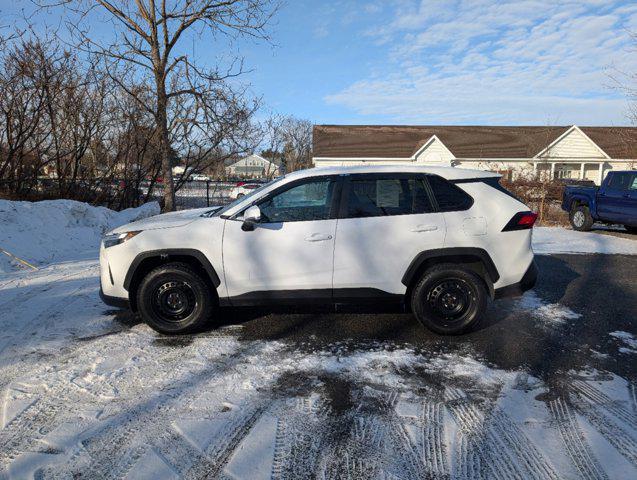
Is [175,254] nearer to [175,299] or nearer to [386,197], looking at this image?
[175,299]

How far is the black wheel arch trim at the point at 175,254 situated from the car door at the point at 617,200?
1178 cm

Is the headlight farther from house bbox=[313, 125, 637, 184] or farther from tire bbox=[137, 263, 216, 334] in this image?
house bbox=[313, 125, 637, 184]

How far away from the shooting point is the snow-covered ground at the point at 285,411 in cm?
242

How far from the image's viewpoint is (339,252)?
4.19 metres

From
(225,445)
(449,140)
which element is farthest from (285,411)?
(449,140)

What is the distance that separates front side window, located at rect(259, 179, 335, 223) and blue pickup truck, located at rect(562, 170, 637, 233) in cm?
1068

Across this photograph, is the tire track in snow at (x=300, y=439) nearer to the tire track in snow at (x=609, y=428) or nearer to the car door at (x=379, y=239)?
the car door at (x=379, y=239)

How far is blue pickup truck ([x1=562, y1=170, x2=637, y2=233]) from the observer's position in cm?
1123

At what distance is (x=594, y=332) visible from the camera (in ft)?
14.8

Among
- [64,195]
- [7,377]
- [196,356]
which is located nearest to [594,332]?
[196,356]

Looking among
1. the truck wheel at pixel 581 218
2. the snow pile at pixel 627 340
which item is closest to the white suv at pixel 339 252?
the snow pile at pixel 627 340

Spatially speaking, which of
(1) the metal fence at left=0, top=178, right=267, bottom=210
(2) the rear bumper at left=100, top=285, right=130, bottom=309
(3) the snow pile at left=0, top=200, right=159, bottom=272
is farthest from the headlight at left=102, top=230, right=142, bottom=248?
(1) the metal fence at left=0, top=178, right=267, bottom=210

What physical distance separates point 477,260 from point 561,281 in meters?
3.27

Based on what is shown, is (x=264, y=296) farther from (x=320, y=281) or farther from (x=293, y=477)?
(x=293, y=477)
